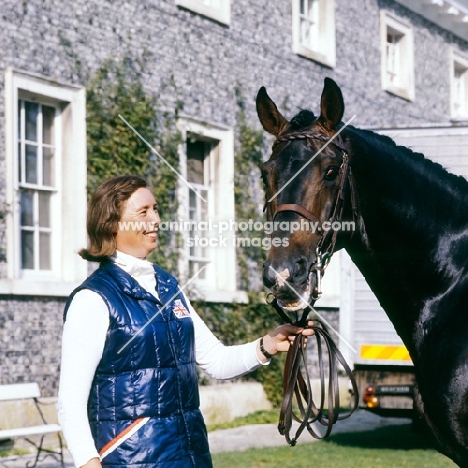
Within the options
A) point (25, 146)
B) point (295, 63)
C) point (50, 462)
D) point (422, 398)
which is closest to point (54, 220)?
point (25, 146)

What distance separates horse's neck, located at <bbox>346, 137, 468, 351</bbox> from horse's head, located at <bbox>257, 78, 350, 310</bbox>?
230 millimetres

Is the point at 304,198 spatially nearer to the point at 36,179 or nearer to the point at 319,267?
the point at 319,267

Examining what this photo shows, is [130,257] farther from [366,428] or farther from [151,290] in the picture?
[366,428]

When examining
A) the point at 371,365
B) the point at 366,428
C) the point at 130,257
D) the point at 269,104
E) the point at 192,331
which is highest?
the point at 269,104

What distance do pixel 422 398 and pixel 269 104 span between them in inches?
65.0

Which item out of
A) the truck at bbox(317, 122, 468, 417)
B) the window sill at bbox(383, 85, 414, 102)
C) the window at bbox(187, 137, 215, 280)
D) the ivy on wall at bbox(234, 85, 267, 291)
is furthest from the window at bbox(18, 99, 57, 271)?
the window sill at bbox(383, 85, 414, 102)

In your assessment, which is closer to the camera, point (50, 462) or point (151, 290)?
point (151, 290)

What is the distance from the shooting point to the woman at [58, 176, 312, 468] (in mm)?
4090

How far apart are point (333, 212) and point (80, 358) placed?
1.48 m

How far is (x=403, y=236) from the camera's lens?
17.2 feet

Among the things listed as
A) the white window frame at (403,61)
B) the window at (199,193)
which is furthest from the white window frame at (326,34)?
the window at (199,193)

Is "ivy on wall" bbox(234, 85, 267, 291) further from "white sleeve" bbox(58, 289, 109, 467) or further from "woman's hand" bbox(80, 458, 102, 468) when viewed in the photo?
"woman's hand" bbox(80, 458, 102, 468)

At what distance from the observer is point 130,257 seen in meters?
4.39

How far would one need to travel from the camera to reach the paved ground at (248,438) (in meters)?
10.1
